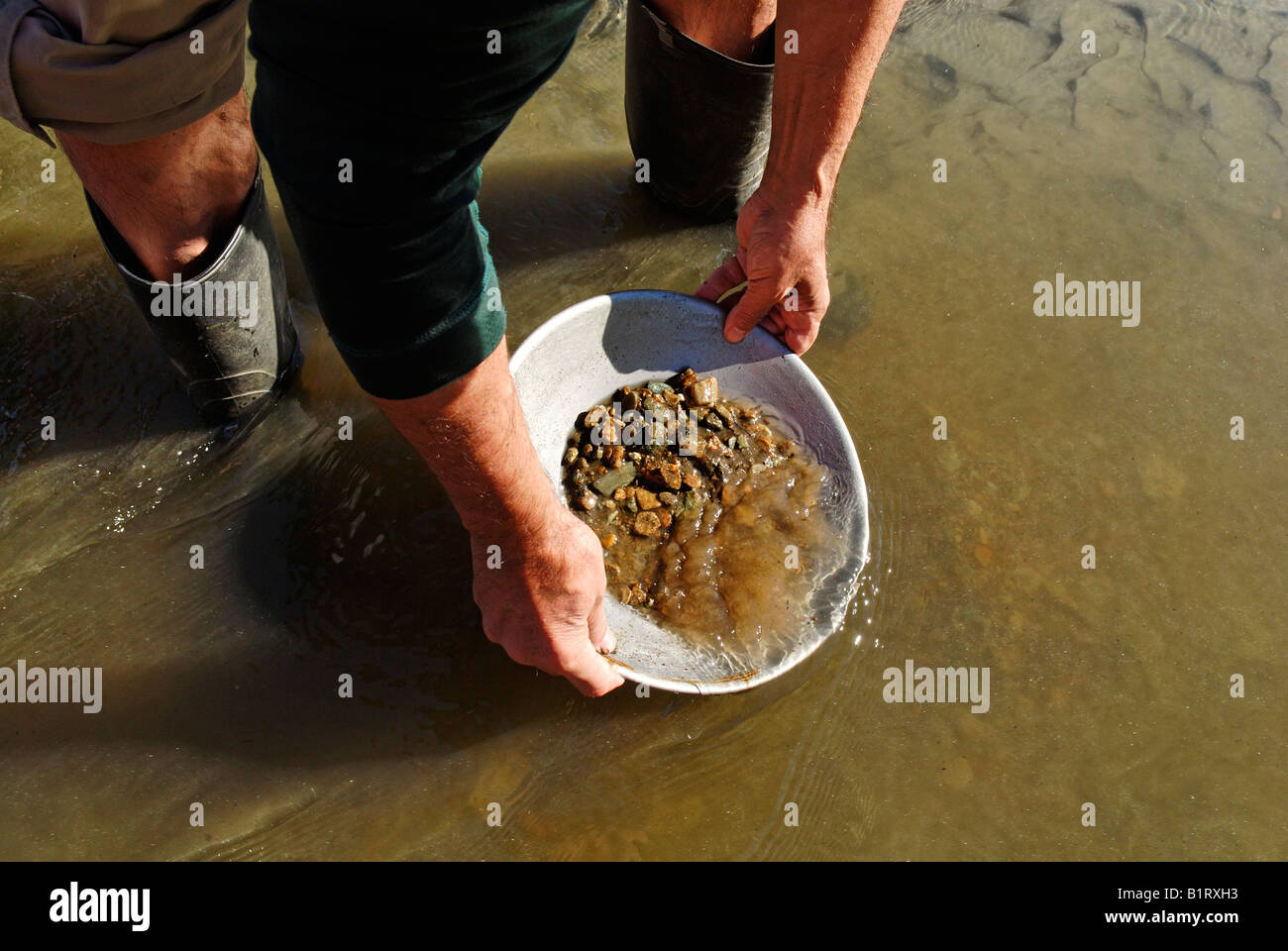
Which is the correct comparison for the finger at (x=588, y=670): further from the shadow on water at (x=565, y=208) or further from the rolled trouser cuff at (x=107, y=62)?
the shadow on water at (x=565, y=208)

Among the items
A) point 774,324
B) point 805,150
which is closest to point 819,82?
point 805,150

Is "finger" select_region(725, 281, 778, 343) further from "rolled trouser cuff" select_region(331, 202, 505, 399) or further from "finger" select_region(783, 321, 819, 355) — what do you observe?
"rolled trouser cuff" select_region(331, 202, 505, 399)

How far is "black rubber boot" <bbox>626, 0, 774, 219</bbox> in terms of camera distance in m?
1.82

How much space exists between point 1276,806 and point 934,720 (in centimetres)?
60

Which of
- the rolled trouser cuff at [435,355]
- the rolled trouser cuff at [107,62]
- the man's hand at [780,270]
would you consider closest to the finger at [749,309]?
the man's hand at [780,270]

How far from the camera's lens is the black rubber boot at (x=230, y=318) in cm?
152

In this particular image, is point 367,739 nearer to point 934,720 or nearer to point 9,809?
point 9,809

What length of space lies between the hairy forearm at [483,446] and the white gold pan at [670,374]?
0.38 metres

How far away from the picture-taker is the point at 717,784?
1504 millimetres

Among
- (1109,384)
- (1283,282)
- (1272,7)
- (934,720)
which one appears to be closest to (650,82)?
(1109,384)

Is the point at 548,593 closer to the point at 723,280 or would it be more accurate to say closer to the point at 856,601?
the point at 856,601

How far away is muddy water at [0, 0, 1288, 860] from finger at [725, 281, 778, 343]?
0.33m

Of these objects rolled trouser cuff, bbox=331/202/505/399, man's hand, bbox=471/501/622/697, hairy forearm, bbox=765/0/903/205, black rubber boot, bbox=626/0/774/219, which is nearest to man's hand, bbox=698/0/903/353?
hairy forearm, bbox=765/0/903/205

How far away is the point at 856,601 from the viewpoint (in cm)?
170
